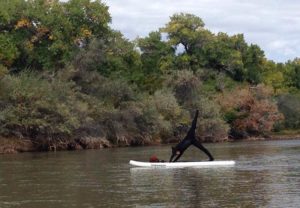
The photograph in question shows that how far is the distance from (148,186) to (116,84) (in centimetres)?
4462

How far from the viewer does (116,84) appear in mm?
71500

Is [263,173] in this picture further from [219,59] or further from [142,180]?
[219,59]

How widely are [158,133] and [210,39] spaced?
78.4ft

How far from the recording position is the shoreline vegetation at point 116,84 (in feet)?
201

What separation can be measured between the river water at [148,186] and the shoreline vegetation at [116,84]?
21630 mm

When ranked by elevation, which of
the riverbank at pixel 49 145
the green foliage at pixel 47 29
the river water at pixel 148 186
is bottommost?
the river water at pixel 148 186

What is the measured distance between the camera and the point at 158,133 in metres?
74.7

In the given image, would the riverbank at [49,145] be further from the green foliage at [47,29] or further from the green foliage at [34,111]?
the green foliage at [47,29]

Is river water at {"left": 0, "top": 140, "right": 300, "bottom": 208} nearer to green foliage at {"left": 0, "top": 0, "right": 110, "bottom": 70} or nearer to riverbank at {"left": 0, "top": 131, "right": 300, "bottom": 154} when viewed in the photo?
riverbank at {"left": 0, "top": 131, "right": 300, "bottom": 154}

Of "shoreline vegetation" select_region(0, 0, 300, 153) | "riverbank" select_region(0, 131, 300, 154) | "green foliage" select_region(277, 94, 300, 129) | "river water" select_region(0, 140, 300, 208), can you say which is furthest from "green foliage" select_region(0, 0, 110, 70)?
"river water" select_region(0, 140, 300, 208)

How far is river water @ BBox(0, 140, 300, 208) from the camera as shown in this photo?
22234 mm

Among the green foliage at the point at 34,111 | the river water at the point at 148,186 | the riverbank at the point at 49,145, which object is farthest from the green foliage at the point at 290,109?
the river water at the point at 148,186

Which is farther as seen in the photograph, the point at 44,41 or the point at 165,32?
the point at 165,32

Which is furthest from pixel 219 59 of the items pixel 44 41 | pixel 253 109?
pixel 44 41
